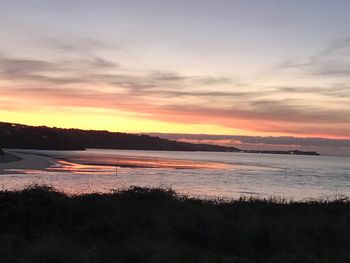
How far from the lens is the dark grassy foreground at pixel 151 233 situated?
9.31m

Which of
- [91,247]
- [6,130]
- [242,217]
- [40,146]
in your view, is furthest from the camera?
[6,130]

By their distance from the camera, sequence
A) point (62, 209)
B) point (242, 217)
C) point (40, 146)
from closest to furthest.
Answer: point (62, 209) → point (242, 217) → point (40, 146)

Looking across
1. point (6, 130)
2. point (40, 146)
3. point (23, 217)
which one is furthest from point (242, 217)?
point (6, 130)

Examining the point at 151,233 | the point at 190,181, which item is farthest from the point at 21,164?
the point at 151,233

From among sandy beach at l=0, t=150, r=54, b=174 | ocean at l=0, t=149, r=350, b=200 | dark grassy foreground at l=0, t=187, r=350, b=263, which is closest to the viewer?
dark grassy foreground at l=0, t=187, r=350, b=263

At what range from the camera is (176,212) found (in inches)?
533

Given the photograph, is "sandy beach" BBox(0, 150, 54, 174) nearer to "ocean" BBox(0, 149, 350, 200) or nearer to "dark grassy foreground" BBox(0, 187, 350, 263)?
"ocean" BBox(0, 149, 350, 200)

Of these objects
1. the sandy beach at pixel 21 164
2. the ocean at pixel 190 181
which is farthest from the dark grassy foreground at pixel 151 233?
the sandy beach at pixel 21 164

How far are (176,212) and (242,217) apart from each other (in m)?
1.94

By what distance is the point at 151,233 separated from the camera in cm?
1160

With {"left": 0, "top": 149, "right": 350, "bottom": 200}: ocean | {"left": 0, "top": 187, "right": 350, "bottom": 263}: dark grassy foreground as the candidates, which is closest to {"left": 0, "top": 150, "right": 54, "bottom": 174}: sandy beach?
{"left": 0, "top": 149, "right": 350, "bottom": 200}: ocean

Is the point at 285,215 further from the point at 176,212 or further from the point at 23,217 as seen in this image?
the point at 23,217

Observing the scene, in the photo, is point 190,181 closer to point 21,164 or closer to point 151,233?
point 21,164

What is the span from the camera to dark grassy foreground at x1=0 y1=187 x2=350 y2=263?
9.31 m
